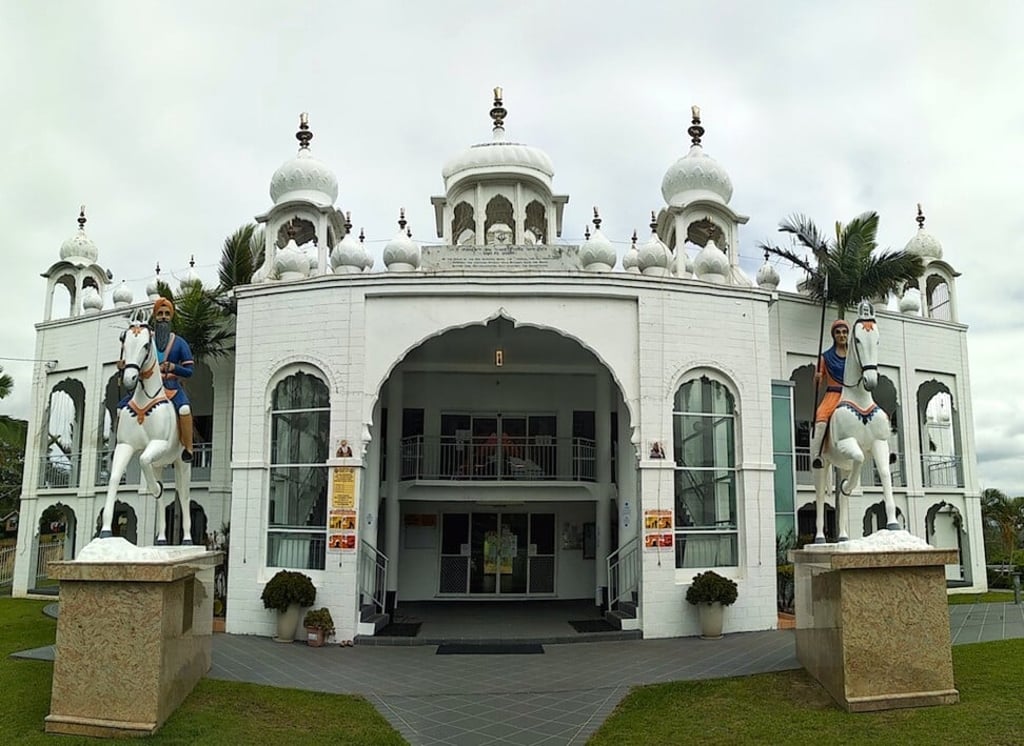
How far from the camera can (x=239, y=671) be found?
10781 millimetres

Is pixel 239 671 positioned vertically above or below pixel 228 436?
below

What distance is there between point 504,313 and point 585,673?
20.6 ft

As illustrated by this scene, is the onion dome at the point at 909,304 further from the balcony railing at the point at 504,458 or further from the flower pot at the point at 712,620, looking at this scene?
the flower pot at the point at 712,620

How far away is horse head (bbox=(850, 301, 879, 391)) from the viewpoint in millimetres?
9094

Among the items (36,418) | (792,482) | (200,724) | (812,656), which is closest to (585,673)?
(812,656)

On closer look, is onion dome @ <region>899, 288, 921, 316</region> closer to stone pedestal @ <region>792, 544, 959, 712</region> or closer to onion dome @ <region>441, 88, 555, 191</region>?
onion dome @ <region>441, 88, 555, 191</region>

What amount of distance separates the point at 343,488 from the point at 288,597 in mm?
1976

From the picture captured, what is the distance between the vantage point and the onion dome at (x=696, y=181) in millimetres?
17250

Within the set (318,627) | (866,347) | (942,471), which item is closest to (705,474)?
(866,347)

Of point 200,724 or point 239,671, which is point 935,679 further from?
point 239,671

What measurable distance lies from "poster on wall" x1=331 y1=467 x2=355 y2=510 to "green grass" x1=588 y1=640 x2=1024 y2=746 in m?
6.08

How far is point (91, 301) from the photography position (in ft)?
68.9

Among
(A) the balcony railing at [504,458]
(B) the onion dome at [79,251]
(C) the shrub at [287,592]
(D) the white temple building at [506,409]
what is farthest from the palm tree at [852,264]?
(B) the onion dome at [79,251]

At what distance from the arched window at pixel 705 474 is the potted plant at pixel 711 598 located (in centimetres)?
67
